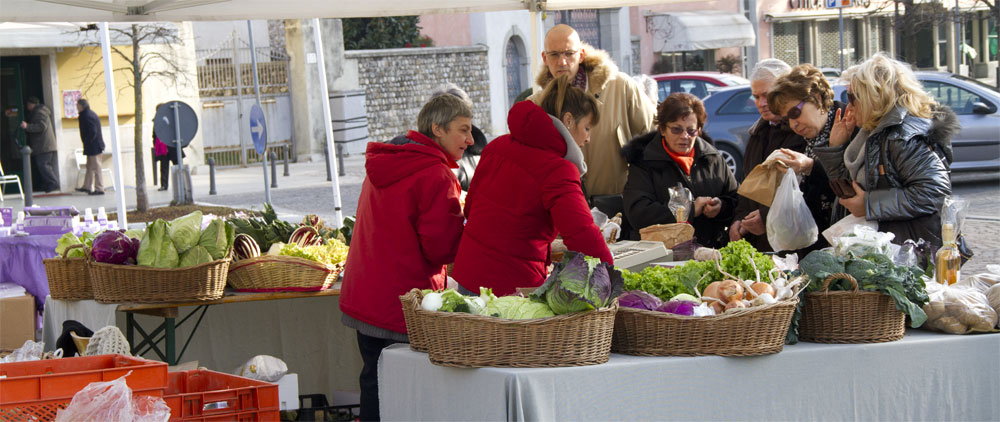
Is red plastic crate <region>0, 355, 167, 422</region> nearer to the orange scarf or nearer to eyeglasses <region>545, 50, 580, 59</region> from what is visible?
the orange scarf

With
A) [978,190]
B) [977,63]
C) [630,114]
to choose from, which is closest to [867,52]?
[977,63]

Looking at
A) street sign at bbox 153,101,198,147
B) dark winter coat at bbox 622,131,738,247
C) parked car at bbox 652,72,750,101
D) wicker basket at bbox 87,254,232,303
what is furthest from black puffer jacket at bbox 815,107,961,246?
parked car at bbox 652,72,750,101

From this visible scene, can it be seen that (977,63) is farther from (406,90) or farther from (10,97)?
(10,97)

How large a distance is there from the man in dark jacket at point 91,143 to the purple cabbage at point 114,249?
12.3m

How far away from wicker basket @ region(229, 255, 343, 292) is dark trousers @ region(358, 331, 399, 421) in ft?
2.77

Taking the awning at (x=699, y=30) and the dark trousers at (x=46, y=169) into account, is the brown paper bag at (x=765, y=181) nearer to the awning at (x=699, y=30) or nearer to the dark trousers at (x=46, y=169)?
the dark trousers at (x=46, y=169)

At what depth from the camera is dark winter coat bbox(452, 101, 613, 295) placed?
3.79m

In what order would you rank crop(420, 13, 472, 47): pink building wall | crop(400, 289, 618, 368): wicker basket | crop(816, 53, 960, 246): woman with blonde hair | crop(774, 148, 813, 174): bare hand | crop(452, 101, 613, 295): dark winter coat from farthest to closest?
crop(420, 13, 472, 47): pink building wall → crop(774, 148, 813, 174): bare hand → crop(816, 53, 960, 246): woman with blonde hair → crop(452, 101, 613, 295): dark winter coat → crop(400, 289, 618, 368): wicker basket

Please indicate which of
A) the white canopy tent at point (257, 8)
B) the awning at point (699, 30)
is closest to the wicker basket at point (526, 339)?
the white canopy tent at point (257, 8)

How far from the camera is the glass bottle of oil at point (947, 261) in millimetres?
3990

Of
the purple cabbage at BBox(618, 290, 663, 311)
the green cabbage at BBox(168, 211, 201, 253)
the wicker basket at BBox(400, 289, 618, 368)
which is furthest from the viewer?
the green cabbage at BBox(168, 211, 201, 253)

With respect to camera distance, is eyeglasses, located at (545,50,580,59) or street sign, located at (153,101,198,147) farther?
street sign, located at (153,101,198,147)

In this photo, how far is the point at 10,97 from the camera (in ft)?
61.2

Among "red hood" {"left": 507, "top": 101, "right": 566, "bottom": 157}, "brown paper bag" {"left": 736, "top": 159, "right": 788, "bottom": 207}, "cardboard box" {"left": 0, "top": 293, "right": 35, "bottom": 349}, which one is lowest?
"cardboard box" {"left": 0, "top": 293, "right": 35, "bottom": 349}
